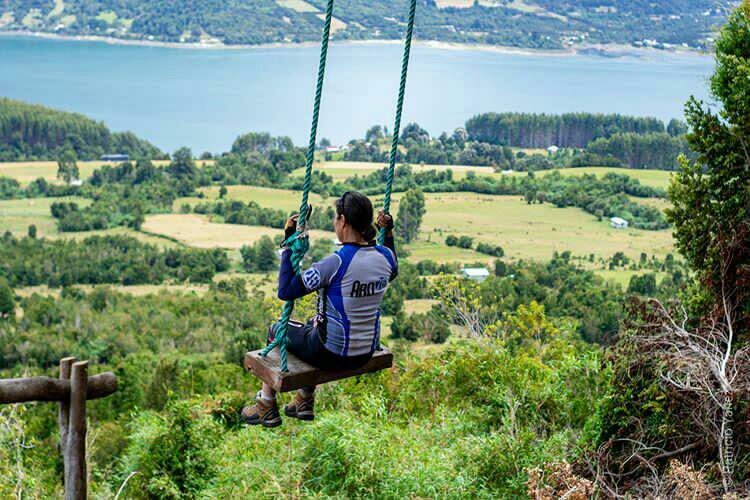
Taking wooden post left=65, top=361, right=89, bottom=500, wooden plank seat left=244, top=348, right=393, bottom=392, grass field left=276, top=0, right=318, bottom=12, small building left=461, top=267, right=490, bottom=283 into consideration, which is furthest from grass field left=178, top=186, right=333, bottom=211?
grass field left=276, top=0, right=318, bottom=12

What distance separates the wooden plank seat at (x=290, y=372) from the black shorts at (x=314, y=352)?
26mm

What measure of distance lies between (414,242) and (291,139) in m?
32.6

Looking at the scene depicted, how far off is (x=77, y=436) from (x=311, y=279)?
1423mm

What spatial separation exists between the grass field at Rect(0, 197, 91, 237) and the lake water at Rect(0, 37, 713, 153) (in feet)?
59.3

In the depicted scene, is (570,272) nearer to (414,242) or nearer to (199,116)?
(414,242)

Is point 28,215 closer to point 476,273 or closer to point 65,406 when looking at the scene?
point 476,273

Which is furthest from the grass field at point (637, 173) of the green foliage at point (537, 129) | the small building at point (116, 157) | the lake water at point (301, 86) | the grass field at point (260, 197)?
the small building at point (116, 157)

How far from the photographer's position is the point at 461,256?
4466 centimetres

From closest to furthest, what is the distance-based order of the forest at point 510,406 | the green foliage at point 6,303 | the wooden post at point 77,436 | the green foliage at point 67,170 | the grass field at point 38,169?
the wooden post at point 77,436
the forest at point 510,406
the green foliage at point 6,303
the green foliage at point 67,170
the grass field at point 38,169

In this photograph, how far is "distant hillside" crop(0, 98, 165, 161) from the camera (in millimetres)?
77125

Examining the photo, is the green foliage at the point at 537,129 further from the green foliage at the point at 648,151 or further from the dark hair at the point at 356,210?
the dark hair at the point at 356,210

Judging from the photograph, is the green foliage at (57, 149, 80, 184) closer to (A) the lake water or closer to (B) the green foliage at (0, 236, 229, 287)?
(A) the lake water

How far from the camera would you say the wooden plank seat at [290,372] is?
354 cm

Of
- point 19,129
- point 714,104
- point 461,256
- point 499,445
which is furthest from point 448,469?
point 19,129
